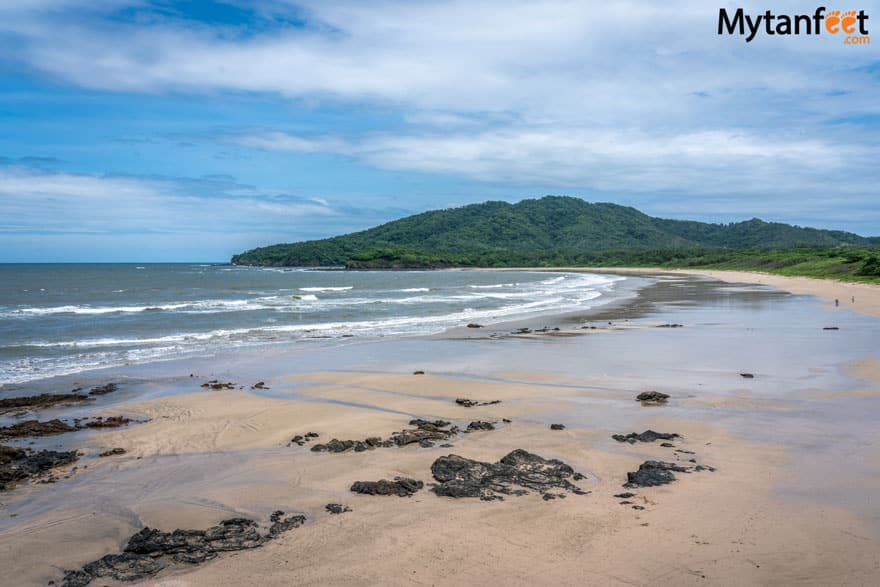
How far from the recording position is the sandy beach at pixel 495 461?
5238mm

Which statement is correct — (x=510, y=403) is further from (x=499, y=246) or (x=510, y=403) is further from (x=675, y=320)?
(x=499, y=246)

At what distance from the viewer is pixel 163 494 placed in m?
7.12

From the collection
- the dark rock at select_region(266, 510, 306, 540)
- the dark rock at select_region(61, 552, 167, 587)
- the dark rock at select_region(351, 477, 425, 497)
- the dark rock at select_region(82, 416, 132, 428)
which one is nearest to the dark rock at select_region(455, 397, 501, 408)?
the dark rock at select_region(351, 477, 425, 497)

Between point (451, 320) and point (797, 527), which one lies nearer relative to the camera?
point (797, 527)

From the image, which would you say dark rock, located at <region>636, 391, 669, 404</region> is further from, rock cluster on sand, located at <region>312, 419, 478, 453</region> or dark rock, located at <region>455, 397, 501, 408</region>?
rock cluster on sand, located at <region>312, 419, 478, 453</region>

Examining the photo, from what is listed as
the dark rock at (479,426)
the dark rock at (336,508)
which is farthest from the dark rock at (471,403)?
the dark rock at (336,508)

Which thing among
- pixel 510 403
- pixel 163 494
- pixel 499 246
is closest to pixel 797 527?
pixel 510 403

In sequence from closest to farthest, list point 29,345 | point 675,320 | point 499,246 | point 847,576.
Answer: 1. point 847,576
2. point 29,345
3. point 675,320
4. point 499,246

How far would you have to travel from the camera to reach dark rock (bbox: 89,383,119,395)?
13.1 metres

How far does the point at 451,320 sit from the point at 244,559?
23.1 m

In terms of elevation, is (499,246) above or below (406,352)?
above

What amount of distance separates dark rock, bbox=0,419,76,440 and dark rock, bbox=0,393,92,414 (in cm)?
156

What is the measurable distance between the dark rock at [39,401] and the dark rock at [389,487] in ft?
27.7

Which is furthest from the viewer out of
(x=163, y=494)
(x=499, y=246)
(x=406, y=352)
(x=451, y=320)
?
(x=499, y=246)
